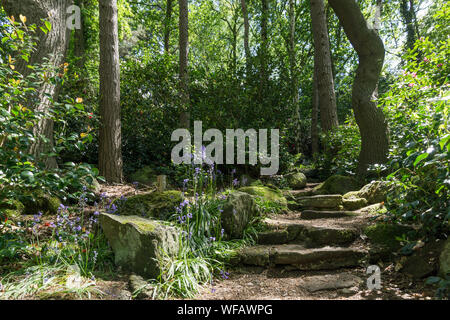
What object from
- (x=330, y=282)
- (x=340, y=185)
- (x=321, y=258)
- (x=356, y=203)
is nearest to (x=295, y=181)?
(x=340, y=185)

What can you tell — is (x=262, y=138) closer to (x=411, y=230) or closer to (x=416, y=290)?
(x=411, y=230)

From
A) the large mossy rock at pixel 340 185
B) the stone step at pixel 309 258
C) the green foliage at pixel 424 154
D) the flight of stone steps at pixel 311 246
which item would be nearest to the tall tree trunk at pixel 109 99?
the flight of stone steps at pixel 311 246

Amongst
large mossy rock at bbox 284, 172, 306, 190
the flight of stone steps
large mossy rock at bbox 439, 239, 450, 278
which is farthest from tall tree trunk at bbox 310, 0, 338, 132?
large mossy rock at bbox 439, 239, 450, 278

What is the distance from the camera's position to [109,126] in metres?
6.54

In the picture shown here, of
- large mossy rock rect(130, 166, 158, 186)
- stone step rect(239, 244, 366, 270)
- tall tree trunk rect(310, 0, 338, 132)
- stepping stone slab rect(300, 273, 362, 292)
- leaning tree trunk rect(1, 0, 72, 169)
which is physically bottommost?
stepping stone slab rect(300, 273, 362, 292)

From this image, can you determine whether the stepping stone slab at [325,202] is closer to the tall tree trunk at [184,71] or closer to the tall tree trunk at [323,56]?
the tall tree trunk at [184,71]

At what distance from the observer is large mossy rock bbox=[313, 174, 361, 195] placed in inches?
233

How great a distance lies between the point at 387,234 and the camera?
10.6ft

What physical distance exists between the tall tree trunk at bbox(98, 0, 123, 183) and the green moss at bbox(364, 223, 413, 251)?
5136 millimetres

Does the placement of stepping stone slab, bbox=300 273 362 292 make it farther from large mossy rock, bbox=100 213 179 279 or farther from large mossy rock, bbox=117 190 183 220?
large mossy rock, bbox=117 190 183 220

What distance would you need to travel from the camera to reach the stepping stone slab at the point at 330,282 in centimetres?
271

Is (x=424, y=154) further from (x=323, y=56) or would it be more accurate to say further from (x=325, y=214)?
(x=323, y=56)

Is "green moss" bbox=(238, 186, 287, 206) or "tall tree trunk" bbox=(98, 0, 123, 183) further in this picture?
"tall tree trunk" bbox=(98, 0, 123, 183)

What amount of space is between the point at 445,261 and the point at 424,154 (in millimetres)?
1132
